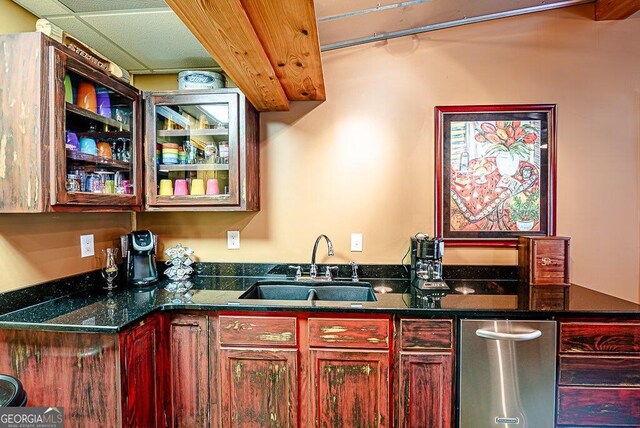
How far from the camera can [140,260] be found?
1979 mm

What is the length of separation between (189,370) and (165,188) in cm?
103

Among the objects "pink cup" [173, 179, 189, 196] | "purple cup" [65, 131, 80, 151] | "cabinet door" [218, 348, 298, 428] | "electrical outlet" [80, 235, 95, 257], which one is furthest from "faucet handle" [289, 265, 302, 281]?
"purple cup" [65, 131, 80, 151]

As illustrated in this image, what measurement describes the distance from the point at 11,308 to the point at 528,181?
9.25ft

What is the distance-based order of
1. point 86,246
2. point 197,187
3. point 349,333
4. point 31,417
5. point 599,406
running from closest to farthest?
point 31,417, point 599,406, point 349,333, point 86,246, point 197,187

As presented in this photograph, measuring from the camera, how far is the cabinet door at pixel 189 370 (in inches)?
62.1


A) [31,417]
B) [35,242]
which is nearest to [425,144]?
[35,242]

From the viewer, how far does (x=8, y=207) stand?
1.31 m

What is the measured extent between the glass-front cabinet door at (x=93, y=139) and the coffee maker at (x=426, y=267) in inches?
65.9

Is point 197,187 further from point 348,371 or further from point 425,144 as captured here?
point 425,144

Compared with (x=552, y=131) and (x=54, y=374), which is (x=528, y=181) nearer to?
(x=552, y=131)

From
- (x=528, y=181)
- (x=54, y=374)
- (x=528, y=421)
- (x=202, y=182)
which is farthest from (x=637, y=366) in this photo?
(x=54, y=374)

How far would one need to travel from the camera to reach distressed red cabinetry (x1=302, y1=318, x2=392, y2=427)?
1.49 m

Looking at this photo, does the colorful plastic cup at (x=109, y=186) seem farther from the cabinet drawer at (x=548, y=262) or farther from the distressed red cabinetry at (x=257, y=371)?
the cabinet drawer at (x=548, y=262)

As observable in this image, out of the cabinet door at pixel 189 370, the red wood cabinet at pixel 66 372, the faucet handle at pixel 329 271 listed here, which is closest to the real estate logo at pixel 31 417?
the red wood cabinet at pixel 66 372
